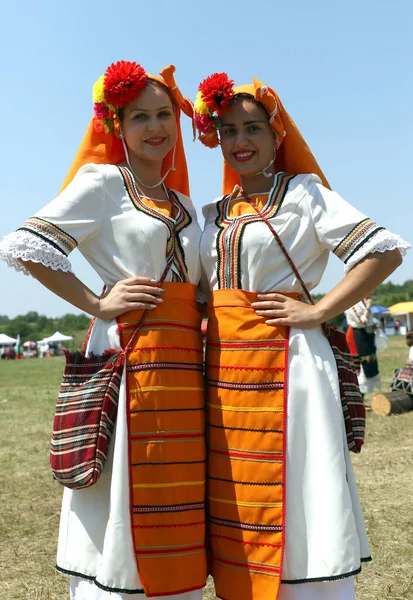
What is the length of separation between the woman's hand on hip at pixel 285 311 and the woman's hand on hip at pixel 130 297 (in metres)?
0.35

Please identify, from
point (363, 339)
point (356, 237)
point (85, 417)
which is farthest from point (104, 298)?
point (363, 339)

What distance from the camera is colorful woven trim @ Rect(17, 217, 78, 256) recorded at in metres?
2.19

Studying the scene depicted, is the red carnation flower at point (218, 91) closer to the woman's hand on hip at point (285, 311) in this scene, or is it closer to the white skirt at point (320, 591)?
the woman's hand on hip at point (285, 311)

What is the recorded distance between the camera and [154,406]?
84.9 inches

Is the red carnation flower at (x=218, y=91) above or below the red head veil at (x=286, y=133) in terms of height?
above

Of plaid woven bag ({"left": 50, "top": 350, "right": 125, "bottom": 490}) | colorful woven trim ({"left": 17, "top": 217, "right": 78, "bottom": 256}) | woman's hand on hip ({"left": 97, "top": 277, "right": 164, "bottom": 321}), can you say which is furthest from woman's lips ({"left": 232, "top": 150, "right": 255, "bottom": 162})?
plaid woven bag ({"left": 50, "top": 350, "right": 125, "bottom": 490})

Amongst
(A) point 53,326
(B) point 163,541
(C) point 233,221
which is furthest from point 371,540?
(A) point 53,326

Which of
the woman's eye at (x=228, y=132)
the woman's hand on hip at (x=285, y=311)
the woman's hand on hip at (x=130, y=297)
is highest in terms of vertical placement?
the woman's eye at (x=228, y=132)

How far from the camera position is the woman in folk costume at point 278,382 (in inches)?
83.1

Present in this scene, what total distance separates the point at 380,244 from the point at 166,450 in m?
1.00

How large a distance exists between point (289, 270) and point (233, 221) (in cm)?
28

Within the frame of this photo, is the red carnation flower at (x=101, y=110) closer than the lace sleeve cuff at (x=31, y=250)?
No

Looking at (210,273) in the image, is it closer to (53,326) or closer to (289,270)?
(289,270)

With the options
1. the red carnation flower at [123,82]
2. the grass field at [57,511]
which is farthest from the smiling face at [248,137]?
the grass field at [57,511]
